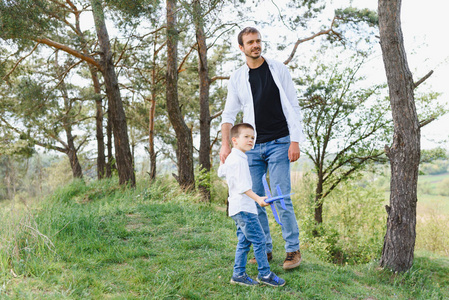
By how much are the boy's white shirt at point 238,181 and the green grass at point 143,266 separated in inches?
27.5

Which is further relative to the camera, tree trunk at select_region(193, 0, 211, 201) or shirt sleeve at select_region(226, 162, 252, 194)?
tree trunk at select_region(193, 0, 211, 201)

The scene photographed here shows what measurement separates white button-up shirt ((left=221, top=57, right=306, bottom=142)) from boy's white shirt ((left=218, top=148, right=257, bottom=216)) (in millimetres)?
597

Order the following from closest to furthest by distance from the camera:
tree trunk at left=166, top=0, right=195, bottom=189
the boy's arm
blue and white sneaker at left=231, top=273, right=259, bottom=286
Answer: the boy's arm → blue and white sneaker at left=231, top=273, right=259, bottom=286 → tree trunk at left=166, top=0, right=195, bottom=189

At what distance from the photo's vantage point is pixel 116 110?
30.5 ft

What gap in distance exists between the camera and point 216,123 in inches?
840

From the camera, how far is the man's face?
3168 millimetres

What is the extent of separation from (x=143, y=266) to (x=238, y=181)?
138cm

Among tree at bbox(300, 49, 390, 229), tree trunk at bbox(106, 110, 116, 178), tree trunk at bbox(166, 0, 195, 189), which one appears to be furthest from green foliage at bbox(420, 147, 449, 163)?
tree trunk at bbox(106, 110, 116, 178)

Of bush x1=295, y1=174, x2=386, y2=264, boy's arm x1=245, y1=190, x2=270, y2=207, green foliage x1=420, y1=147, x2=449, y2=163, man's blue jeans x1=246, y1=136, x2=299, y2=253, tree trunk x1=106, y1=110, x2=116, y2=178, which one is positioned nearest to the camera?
boy's arm x1=245, y1=190, x2=270, y2=207

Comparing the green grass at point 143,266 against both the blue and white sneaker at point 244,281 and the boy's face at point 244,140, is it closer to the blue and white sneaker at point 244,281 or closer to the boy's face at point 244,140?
the blue and white sneaker at point 244,281

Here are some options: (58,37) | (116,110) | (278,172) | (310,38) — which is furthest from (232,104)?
(58,37)

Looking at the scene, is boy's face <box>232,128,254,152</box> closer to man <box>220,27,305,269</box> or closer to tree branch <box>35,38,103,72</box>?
man <box>220,27,305,269</box>

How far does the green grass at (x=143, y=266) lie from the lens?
2.83 meters

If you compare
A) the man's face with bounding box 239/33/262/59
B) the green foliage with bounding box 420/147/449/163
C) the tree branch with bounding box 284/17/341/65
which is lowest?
the green foliage with bounding box 420/147/449/163
